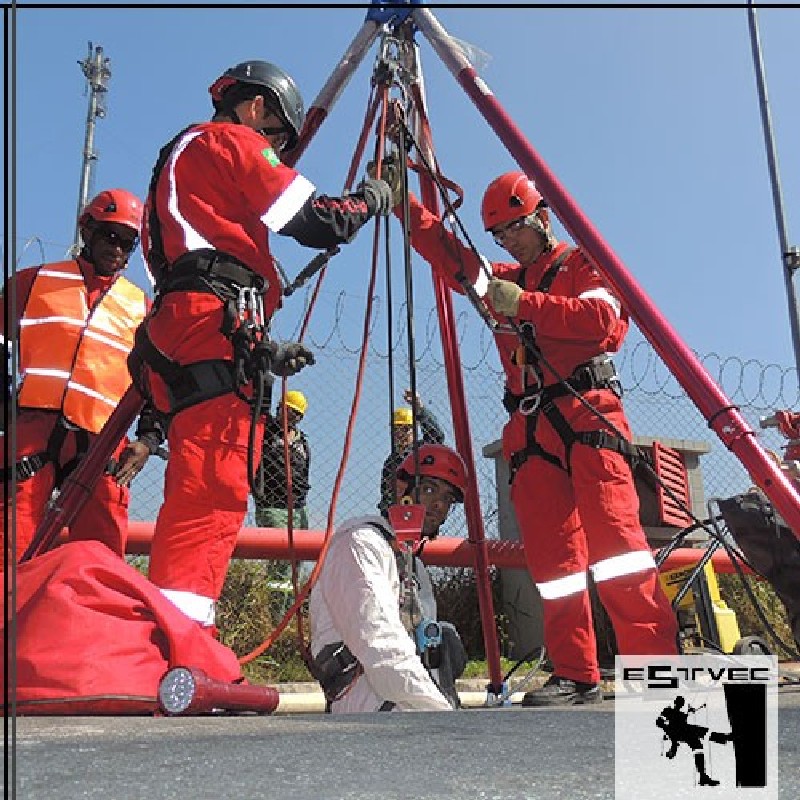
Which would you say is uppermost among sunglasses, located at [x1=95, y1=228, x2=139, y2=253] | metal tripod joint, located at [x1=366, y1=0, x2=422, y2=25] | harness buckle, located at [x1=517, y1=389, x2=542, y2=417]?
metal tripod joint, located at [x1=366, y1=0, x2=422, y2=25]

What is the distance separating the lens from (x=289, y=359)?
9.59 ft

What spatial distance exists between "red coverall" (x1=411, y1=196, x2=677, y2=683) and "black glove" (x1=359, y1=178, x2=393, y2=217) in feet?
2.66

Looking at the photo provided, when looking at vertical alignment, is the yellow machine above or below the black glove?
below

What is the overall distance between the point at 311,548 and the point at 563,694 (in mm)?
2445

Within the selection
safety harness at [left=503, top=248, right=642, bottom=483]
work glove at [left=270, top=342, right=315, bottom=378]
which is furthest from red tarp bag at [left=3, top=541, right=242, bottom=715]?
safety harness at [left=503, top=248, right=642, bottom=483]

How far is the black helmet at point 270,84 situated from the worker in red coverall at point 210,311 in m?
0.02

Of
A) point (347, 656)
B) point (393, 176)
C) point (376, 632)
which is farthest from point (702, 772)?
point (393, 176)

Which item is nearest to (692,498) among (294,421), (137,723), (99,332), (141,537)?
(294,421)

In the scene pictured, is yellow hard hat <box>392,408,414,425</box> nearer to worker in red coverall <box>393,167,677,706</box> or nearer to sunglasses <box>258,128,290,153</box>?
worker in red coverall <box>393,167,677,706</box>

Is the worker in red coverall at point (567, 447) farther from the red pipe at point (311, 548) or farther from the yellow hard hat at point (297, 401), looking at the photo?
the yellow hard hat at point (297, 401)

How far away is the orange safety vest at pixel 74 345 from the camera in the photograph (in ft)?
13.2

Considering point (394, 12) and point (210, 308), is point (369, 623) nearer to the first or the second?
point (210, 308)

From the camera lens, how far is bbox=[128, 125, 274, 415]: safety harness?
2.79 metres

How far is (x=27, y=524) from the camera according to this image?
3.81 metres
